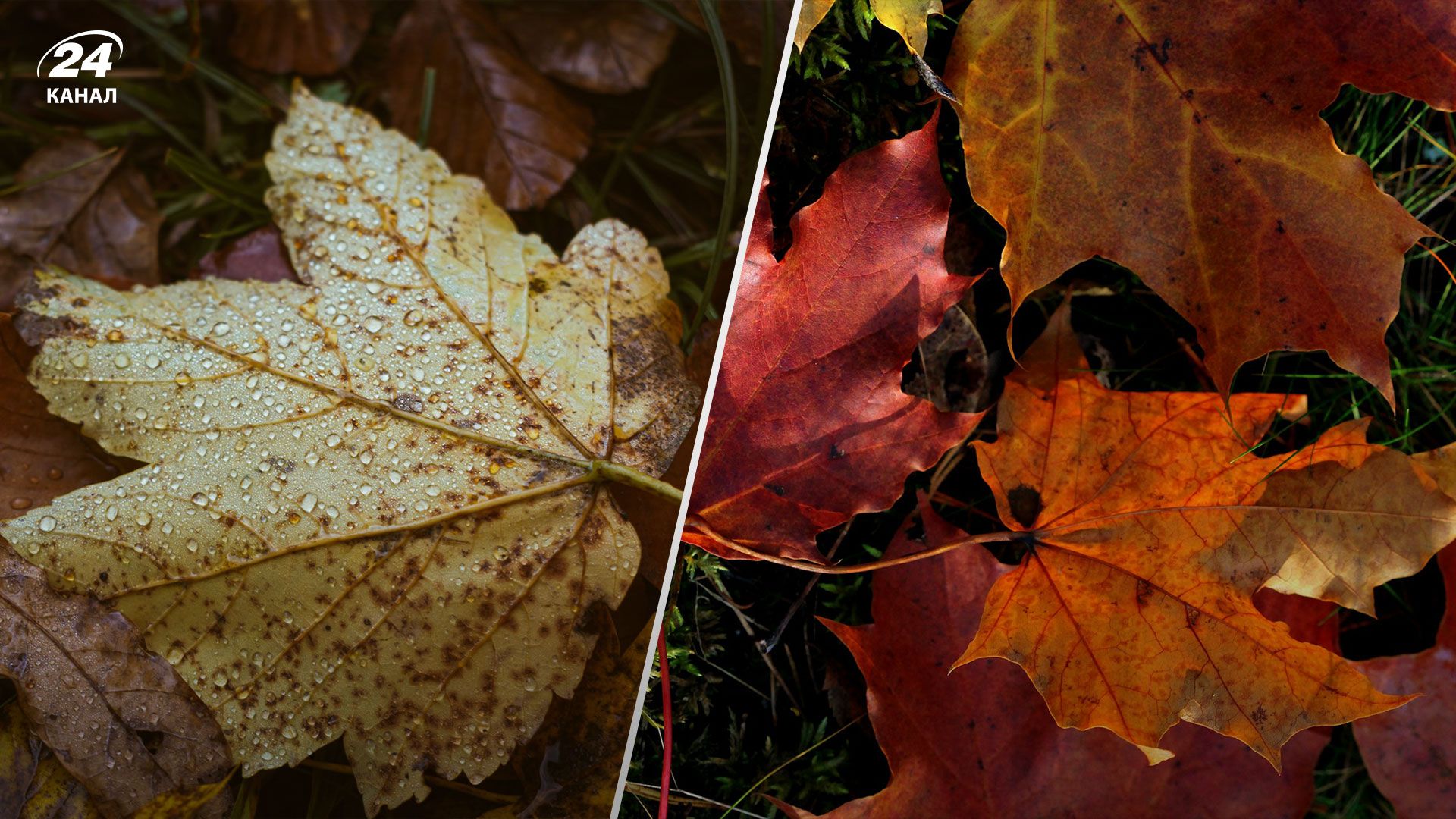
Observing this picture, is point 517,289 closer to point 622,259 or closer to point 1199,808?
point 622,259

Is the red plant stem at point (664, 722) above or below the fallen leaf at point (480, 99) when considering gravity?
below

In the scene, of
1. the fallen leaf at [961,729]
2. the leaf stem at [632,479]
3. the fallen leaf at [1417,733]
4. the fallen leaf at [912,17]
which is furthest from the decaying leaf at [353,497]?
the fallen leaf at [1417,733]

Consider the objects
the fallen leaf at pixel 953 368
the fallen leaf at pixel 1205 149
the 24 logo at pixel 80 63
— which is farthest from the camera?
the 24 logo at pixel 80 63

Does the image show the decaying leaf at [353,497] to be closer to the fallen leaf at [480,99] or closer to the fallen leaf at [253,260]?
the fallen leaf at [253,260]

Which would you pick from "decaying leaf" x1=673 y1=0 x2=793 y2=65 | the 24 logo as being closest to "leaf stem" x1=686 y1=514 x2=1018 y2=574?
"decaying leaf" x1=673 y1=0 x2=793 y2=65

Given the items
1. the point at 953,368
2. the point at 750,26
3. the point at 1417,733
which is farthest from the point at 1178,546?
the point at 750,26

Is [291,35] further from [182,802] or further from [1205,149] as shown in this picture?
[1205,149]
